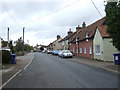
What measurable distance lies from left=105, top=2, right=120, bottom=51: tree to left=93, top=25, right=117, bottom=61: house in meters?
9.23

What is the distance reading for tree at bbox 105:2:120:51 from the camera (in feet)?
45.3

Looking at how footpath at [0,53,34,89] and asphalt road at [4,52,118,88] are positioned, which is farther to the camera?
footpath at [0,53,34,89]

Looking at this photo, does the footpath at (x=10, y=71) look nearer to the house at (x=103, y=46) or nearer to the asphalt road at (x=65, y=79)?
the asphalt road at (x=65, y=79)

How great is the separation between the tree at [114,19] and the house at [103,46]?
9.23m

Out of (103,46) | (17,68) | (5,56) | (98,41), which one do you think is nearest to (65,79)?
(17,68)

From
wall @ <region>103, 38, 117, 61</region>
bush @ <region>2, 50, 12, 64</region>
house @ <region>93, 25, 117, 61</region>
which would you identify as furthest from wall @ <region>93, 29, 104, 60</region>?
bush @ <region>2, 50, 12, 64</region>

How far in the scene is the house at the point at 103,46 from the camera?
23.9 m

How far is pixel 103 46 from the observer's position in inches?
950

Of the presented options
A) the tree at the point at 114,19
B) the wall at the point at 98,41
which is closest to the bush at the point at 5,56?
the tree at the point at 114,19

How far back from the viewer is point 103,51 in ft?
79.5

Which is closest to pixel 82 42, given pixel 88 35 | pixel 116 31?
pixel 88 35

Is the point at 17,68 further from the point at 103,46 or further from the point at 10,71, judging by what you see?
the point at 103,46

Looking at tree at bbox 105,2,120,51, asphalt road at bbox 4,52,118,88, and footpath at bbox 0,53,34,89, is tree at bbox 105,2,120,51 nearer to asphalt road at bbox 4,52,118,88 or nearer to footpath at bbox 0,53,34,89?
asphalt road at bbox 4,52,118,88

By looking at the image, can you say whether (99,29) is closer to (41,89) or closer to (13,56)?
(13,56)
